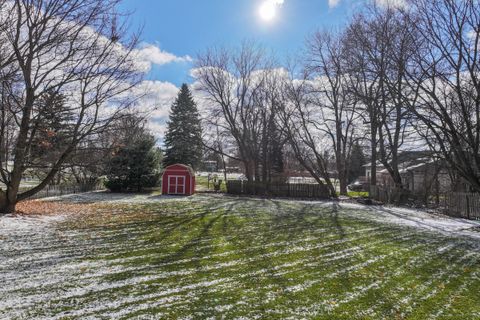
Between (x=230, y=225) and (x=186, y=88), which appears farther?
(x=186, y=88)

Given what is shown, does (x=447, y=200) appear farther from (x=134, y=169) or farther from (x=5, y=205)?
(x=134, y=169)

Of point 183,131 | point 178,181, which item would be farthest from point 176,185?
point 183,131

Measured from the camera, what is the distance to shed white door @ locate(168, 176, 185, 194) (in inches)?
822

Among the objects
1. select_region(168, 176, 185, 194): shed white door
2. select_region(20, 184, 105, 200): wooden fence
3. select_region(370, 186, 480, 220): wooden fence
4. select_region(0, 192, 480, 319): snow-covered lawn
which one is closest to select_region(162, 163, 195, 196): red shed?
select_region(168, 176, 185, 194): shed white door

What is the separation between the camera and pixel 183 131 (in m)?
36.4

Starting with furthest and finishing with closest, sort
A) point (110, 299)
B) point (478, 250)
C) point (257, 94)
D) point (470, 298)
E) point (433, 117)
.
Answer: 1. point (257, 94)
2. point (433, 117)
3. point (478, 250)
4. point (470, 298)
5. point (110, 299)

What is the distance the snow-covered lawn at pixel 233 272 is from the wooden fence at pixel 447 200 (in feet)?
13.3

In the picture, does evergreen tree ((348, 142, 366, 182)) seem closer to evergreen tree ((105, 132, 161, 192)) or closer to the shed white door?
the shed white door

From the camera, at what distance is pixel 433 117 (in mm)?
12164

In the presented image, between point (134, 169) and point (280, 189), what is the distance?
1116 cm

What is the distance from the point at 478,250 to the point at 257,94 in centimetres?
2244

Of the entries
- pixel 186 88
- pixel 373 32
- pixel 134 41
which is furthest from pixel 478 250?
pixel 186 88

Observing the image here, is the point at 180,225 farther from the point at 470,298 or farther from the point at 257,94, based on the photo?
the point at 257,94

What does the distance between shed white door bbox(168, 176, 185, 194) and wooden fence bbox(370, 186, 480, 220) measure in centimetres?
1279
